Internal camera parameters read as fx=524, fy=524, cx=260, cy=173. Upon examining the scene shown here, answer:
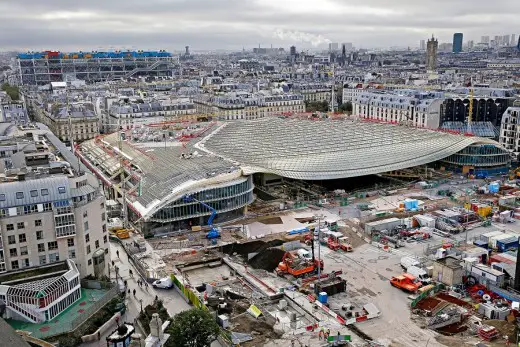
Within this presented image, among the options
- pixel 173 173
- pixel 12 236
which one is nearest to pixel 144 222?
pixel 173 173

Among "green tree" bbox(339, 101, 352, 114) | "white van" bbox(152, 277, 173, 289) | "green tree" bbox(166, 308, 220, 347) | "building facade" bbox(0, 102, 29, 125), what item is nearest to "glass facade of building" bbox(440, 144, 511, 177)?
"white van" bbox(152, 277, 173, 289)

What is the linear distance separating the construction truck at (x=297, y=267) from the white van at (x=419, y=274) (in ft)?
30.3

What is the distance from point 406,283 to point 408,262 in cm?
538

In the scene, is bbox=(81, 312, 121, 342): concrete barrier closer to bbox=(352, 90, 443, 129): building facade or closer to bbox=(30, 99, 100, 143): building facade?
bbox=(30, 99, 100, 143): building facade

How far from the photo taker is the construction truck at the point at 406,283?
50.1m

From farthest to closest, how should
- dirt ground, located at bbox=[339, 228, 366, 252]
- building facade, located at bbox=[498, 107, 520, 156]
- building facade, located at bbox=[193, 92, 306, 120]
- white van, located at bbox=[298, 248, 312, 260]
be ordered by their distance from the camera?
1. building facade, located at bbox=[193, 92, 306, 120]
2. building facade, located at bbox=[498, 107, 520, 156]
3. dirt ground, located at bbox=[339, 228, 366, 252]
4. white van, located at bbox=[298, 248, 312, 260]

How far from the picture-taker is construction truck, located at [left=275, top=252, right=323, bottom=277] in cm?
5412

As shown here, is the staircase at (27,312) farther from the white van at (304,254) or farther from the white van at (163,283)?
the white van at (304,254)

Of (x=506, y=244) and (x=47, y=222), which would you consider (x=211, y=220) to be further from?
(x=506, y=244)

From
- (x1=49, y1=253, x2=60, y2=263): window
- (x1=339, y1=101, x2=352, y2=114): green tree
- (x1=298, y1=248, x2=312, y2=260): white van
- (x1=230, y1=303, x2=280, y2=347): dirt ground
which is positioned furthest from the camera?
(x1=339, y1=101, x2=352, y2=114): green tree

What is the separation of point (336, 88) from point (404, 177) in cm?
10638

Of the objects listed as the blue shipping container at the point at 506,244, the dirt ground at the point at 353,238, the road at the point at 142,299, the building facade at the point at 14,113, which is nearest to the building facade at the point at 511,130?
the blue shipping container at the point at 506,244

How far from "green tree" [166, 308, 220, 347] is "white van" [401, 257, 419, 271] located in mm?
25768

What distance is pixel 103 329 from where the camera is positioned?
4269 centimetres
